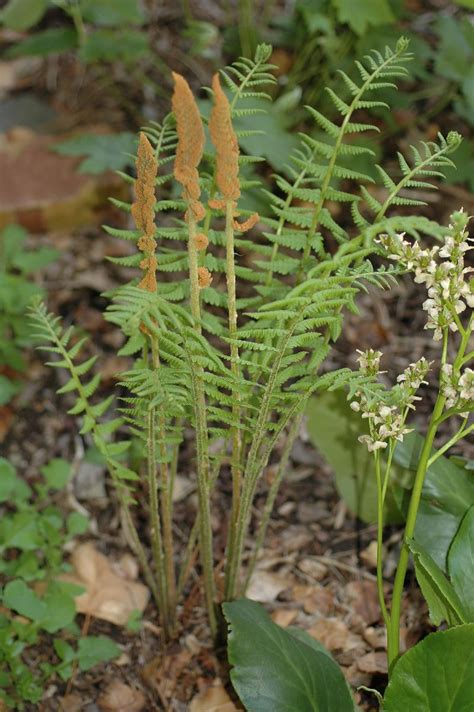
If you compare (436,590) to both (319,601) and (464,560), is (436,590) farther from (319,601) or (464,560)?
(319,601)

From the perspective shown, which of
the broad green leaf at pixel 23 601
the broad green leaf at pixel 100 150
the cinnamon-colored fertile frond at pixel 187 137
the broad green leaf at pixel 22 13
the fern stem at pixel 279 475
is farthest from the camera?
the broad green leaf at pixel 22 13

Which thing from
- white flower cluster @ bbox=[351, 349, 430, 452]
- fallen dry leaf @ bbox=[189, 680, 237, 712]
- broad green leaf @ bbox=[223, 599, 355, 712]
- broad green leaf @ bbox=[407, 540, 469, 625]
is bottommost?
fallen dry leaf @ bbox=[189, 680, 237, 712]

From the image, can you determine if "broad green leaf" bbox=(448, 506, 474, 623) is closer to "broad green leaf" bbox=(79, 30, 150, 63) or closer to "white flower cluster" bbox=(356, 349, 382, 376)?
"white flower cluster" bbox=(356, 349, 382, 376)

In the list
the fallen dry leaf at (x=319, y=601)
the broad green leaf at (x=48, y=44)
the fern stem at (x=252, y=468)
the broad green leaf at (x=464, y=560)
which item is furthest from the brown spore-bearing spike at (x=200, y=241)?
the broad green leaf at (x=48, y=44)

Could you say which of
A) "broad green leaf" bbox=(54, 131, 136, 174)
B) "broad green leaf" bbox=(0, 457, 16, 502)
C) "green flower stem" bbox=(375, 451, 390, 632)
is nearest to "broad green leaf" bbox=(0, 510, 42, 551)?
"broad green leaf" bbox=(0, 457, 16, 502)

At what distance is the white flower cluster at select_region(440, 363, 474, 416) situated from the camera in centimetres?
130

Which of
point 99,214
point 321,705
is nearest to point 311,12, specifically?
point 99,214

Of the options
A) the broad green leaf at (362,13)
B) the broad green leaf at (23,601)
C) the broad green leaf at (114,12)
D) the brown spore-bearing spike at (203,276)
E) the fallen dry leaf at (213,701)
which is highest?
the broad green leaf at (362,13)

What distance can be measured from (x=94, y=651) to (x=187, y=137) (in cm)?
115

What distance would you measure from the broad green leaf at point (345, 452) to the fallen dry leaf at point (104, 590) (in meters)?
0.53

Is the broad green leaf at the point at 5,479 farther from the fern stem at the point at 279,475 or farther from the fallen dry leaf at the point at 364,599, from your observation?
the fallen dry leaf at the point at 364,599

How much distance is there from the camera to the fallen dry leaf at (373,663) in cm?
180

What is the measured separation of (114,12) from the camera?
2844mm

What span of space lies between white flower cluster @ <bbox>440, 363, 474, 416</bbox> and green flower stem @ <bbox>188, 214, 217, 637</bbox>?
38cm
